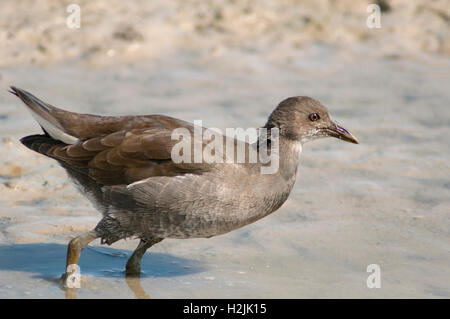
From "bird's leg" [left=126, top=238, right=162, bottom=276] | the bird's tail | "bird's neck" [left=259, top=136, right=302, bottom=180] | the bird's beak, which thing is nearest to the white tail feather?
the bird's tail

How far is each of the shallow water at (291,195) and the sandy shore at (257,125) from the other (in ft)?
0.07

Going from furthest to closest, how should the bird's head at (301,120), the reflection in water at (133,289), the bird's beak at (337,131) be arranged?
the bird's beak at (337,131) < the bird's head at (301,120) < the reflection in water at (133,289)

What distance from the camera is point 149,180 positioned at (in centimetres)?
620

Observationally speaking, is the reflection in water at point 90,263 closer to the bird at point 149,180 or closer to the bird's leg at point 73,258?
the bird's leg at point 73,258

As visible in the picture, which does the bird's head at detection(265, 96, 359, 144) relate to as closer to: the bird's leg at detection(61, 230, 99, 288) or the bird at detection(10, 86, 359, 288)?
the bird at detection(10, 86, 359, 288)

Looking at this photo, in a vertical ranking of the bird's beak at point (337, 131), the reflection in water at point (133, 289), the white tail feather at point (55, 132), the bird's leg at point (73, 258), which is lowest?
the reflection in water at point (133, 289)

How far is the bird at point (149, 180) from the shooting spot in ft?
Result: 20.2

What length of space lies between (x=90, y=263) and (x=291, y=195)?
233 cm

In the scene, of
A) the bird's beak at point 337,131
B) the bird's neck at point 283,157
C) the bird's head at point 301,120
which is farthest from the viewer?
the bird's beak at point 337,131

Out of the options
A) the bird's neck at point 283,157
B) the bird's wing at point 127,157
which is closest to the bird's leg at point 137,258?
the bird's wing at point 127,157

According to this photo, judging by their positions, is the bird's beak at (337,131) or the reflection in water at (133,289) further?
the bird's beak at (337,131)

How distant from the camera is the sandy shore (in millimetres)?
6523

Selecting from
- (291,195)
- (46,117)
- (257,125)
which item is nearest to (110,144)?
(46,117)
